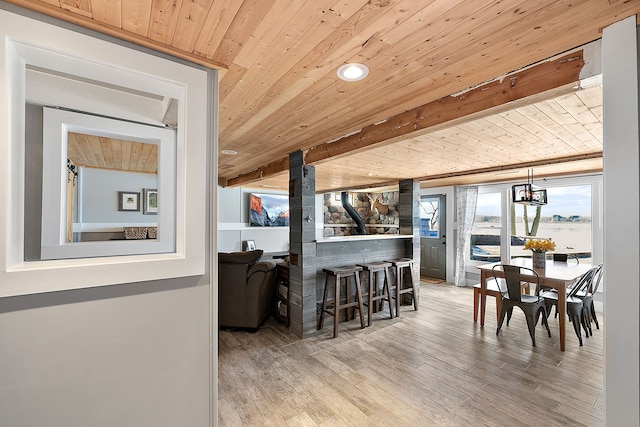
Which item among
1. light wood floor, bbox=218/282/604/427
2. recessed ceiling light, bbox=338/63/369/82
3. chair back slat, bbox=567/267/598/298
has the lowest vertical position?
light wood floor, bbox=218/282/604/427

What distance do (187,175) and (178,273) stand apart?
18.2 inches

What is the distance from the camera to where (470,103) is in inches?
72.9

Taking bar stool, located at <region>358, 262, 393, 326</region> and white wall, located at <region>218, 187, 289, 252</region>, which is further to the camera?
white wall, located at <region>218, 187, 289, 252</region>

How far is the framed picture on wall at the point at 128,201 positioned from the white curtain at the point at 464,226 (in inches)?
262

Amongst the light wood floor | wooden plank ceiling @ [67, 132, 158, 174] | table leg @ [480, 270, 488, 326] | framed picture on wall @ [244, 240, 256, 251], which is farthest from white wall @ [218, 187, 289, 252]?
table leg @ [480, 270, 488, 326]

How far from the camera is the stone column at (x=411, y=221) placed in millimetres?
4875

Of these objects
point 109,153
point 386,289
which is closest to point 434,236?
point 386,289

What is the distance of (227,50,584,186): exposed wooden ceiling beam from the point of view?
1.45 meters

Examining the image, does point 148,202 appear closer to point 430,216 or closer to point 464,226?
point 430,216

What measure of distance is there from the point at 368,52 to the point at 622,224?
51.5 inches

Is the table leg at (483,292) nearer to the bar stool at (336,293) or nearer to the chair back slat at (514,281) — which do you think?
the chair back slat at (514,281)

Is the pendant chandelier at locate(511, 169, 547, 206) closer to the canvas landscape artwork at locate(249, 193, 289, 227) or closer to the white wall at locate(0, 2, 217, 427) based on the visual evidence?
the white wall at locate(0, 2, 217, 427)

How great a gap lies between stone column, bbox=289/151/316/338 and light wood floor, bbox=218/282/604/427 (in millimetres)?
251

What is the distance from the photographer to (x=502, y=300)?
357cm
